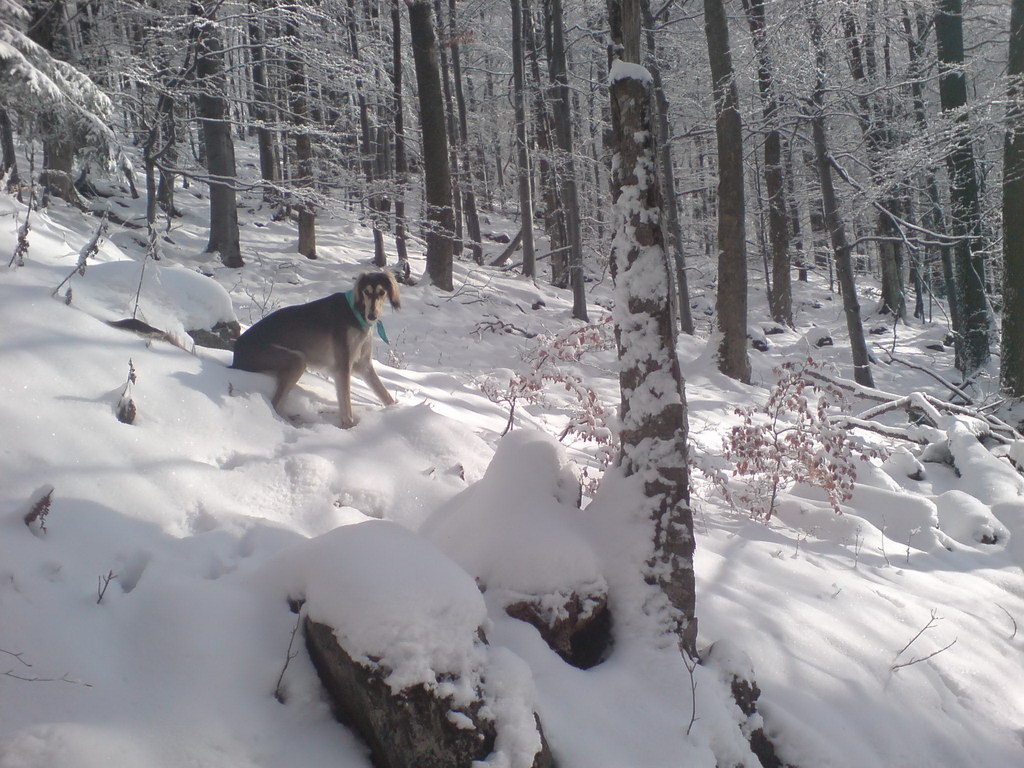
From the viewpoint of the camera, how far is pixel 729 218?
10.8 m

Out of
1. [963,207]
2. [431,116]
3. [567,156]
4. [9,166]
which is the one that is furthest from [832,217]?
[9,166]

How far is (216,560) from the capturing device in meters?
2.64

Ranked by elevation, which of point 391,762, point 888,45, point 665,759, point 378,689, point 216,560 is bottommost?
point 665,759

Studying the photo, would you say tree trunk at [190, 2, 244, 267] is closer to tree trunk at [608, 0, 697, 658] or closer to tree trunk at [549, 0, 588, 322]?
tree trunk at [549, 0, 588, 322]

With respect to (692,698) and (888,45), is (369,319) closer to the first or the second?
(692,698)

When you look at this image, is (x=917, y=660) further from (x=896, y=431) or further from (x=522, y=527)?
(x=896, y=431)

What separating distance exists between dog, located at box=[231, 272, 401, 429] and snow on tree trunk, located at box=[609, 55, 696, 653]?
2.16 meters

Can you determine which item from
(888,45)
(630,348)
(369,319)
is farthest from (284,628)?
(888,45)

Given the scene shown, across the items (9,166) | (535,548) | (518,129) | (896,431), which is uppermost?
(518,129)

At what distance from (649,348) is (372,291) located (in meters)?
2.57

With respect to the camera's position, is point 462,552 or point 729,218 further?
point 729,218

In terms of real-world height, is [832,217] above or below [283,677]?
above

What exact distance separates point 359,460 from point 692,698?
2.21 meters

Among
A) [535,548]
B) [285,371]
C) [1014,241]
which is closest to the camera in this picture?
[535,548]
